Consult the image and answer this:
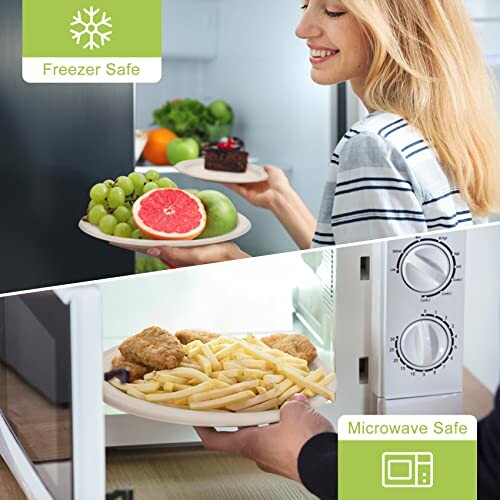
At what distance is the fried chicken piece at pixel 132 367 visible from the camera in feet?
3.98

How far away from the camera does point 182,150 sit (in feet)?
4.02

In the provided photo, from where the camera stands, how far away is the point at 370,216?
47.9 inches

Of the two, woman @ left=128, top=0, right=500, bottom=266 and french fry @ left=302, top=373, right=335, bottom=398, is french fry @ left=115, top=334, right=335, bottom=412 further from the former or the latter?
woman @ left=128, top=0, right=500, bottom=266

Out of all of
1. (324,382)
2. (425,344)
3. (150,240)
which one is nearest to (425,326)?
(425,344)

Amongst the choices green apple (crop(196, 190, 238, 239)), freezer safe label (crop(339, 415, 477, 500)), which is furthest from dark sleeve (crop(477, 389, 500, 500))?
green apple (crop(196, 190, 238, 239))

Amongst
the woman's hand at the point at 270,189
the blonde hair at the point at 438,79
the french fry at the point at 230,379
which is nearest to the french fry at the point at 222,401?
the french fry at the point at 230,379

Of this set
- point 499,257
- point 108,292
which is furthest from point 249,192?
point 499,257

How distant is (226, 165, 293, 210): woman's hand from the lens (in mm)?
1234

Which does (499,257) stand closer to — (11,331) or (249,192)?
(249,192)

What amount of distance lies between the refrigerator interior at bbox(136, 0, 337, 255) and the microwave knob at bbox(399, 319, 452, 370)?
182 millimetres

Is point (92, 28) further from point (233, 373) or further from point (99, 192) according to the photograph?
point (233, 373)

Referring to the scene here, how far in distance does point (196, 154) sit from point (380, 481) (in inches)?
17.5

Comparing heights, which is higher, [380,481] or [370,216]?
[370,216]

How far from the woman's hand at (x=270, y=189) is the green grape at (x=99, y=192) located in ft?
0.54
